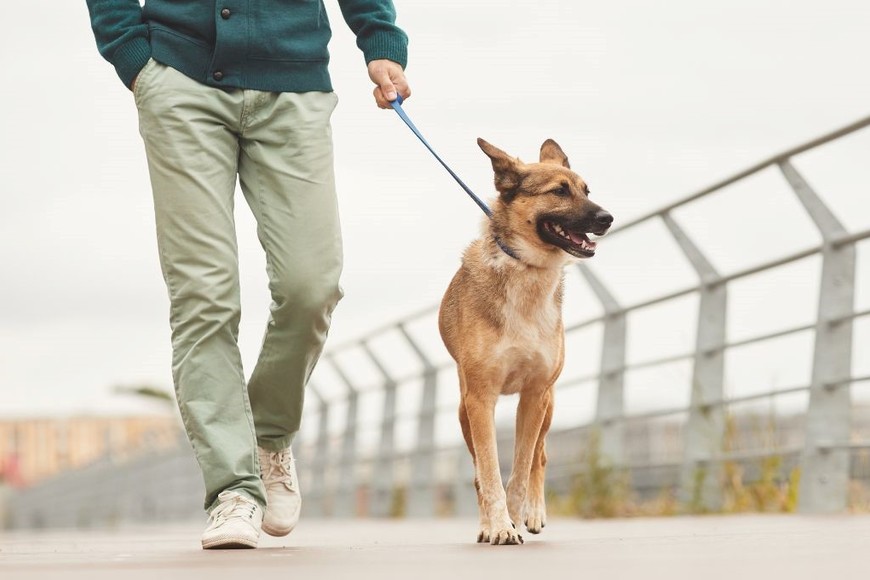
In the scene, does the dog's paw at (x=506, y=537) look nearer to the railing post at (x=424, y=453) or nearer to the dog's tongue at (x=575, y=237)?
the dog's tongue at (x=575, y=237)

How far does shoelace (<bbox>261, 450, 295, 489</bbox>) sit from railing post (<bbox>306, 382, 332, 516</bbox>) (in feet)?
31.8

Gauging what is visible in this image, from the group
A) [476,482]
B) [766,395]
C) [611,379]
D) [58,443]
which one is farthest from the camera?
[58,443]

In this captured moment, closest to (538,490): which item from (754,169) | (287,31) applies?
(287,31)

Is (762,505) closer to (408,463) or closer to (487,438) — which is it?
(487,438)

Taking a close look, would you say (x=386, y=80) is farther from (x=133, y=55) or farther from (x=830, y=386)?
(x=830, y=386)

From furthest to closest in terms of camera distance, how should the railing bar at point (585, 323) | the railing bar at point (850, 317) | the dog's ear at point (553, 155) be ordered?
the railing bar at point (585, 323)
the railing bar at point (850, 317)
the dog's ear at point (553, 155)

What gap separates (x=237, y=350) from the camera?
4.26m

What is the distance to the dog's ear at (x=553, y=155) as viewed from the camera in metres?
5.21

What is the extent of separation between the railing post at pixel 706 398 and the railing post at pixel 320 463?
7339 mm

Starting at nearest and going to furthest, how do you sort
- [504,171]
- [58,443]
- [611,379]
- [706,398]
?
[504,171], [706,398], [611,379], [58,443]

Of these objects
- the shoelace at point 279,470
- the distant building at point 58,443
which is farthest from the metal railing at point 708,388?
the distant building at point 58,443

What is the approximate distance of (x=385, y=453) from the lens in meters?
12.2

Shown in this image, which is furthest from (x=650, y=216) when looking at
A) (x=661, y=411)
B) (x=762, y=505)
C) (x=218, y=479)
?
(x=218, y=479)

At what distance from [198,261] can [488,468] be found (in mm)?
1062
